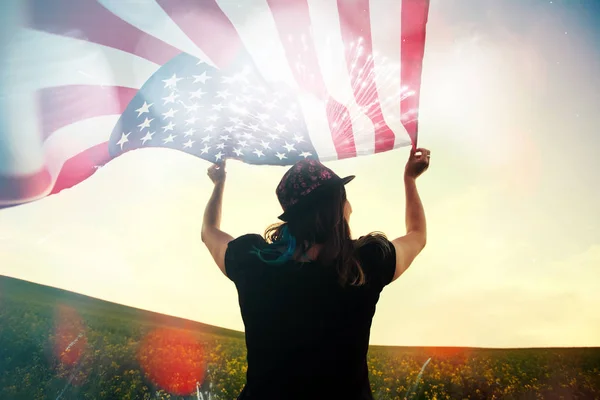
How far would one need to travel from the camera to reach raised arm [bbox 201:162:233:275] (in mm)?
1637

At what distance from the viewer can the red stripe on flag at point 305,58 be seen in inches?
124

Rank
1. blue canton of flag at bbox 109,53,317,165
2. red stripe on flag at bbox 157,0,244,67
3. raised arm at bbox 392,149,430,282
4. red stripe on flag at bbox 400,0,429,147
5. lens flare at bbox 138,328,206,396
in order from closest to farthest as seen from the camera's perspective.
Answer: raised arm at bbox 392,149,430,282 → red stripe on flag at bbox 400,0,429,147 → red stripe on flag at bbox 157,0,244,67 → blue canton of flag at bbox 109,53,317,165 → lens flare at bbox 138,328,206,396

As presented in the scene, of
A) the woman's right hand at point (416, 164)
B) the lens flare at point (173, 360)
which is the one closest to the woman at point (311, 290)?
the woman's right hand at point (416, 164)

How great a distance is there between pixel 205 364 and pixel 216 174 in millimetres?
5499

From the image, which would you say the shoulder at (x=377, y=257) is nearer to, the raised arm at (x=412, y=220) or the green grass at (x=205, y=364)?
the raised arm at (x=412, y=220)

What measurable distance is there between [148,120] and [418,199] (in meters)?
2.52

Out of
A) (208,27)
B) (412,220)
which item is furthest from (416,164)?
(208,27)

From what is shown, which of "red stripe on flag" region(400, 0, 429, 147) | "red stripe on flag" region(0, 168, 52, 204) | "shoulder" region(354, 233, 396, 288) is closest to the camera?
"shoulder" region(354, 233, 396, 288)

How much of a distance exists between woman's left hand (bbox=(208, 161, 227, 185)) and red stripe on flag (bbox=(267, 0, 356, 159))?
113 centimetres

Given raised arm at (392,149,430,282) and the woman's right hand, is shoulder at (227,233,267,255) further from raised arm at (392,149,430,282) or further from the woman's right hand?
the woman's right hand

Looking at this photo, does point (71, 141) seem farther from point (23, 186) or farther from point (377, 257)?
point (377, 257)

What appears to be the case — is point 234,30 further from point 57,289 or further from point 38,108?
point 57,289

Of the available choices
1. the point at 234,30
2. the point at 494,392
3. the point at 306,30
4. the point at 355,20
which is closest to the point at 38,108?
the point at 234,30

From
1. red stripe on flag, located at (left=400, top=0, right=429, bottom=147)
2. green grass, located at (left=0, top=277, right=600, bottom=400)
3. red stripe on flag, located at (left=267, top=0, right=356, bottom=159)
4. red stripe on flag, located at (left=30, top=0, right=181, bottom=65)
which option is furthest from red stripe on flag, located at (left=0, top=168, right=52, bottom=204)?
green grass, located at (left=0, top=277, right=600, bottom=400)
